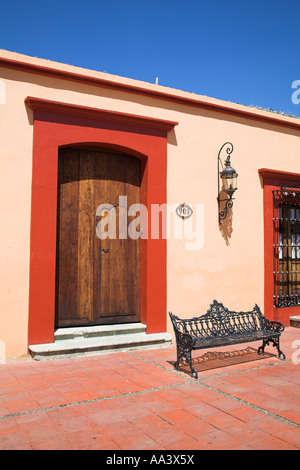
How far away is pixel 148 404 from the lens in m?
3.29

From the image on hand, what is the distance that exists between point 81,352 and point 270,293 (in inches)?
140

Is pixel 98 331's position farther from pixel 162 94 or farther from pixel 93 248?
pixel 162 94

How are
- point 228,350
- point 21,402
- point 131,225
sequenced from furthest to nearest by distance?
point 131,225, point 228,350, point 21,402

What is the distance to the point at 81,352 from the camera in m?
4.71

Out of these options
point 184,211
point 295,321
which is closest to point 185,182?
point 184,211

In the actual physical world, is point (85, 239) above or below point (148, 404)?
above

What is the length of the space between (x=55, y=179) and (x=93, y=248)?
3.56 feet

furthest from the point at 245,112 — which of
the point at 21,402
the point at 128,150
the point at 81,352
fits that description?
the point at 21,402

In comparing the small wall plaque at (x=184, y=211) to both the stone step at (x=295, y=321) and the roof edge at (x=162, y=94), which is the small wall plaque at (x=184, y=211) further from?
the stone step at (x=295, y=321)

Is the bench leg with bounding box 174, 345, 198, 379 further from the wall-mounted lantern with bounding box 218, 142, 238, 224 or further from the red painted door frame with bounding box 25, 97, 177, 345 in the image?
the wall-mounted lantern with bounding box 218, 142, 238, 224

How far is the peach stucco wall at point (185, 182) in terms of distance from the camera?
4.62m

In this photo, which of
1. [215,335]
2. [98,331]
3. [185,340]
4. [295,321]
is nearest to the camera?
[185,340]

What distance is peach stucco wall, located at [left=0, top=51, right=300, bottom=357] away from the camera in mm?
4625

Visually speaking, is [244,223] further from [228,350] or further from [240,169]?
[228,350]
